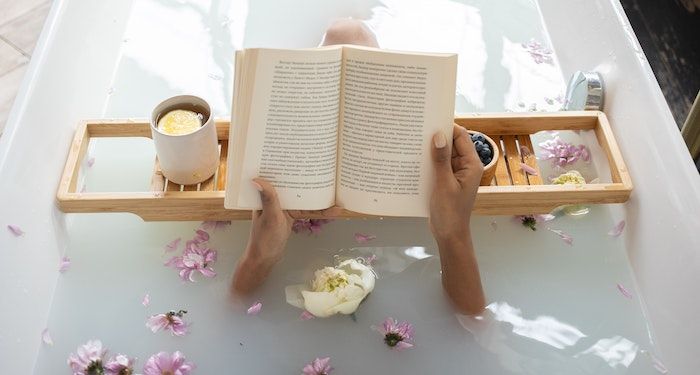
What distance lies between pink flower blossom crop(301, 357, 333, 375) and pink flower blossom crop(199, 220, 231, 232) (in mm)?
433

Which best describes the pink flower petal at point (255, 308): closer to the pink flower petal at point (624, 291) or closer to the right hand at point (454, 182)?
the right hand at point (454, 182)

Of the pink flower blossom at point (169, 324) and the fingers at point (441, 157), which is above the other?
the fingers at point (441, 157)

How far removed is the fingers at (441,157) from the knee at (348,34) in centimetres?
71

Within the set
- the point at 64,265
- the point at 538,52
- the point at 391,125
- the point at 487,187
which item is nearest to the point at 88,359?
the point at 64,265

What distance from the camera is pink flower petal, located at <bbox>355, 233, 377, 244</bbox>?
5.50 ft

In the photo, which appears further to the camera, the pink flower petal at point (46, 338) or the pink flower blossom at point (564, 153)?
the pink flower blossom at point (564, 153)

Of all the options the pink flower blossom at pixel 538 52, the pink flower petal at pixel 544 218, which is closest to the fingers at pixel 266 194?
the pink flower petal at pixel 544 218

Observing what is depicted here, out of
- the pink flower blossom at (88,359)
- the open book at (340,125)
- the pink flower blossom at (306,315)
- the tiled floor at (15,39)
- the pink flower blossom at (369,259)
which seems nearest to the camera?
the open book at (340,125)

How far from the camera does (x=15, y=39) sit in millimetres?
2479

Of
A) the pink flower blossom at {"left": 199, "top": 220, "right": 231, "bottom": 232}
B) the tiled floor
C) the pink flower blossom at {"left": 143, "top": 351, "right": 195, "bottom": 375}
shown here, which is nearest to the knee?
the pink flower blossom at {"left": 199, "top": 220, "right": 231, "bottom": 232}

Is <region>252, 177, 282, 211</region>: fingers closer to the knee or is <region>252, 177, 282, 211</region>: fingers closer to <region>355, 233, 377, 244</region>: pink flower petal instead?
<region>355, 233, 377, 244</region>: pink flower petal

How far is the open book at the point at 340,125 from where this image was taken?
124 centimetres

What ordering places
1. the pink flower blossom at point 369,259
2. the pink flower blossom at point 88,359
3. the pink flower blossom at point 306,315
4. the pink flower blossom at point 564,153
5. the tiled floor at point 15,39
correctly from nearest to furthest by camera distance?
the pink flower blossom at point 88,359
the pink flower blossom at point 306,315
the pink flower blossom at point 369,259
the pink flower blossom at point 564,153
the tiled floor at point 15,39

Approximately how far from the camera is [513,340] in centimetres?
151
